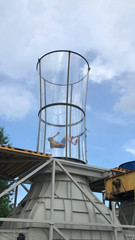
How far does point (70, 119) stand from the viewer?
1580cm

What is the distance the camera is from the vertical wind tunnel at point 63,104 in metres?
15.2

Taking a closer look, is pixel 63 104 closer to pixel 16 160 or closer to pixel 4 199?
pixel 16 160

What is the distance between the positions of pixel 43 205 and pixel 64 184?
2004 mm

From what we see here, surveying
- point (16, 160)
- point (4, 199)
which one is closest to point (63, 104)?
point (16, 160)

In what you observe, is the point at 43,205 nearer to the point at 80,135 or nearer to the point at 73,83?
the point at 80,135

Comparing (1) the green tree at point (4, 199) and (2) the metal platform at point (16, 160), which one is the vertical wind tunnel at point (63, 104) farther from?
(1) the green tree at point (4, 199)

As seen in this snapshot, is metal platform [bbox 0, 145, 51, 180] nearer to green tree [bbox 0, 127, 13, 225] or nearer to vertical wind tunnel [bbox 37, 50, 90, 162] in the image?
vertical wind tunnel [bbox 37, 50, 90, 162]

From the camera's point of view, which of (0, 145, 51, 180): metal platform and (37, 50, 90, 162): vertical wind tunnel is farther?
(37, 50, 90, 162): vertical wind tunnel

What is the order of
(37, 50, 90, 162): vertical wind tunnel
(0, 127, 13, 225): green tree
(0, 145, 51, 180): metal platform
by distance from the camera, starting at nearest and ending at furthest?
A: (0, 145, 51, 180): metal platform → (37, 50, 90, 162): vertical wind tunnel → (0, 127, 13, 225): green tree

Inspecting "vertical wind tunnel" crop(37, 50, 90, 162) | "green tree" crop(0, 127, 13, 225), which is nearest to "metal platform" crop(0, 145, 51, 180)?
"vertical wind tunnel" crop(37, 50, 90, 162)

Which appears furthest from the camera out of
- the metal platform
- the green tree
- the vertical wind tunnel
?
the green tree

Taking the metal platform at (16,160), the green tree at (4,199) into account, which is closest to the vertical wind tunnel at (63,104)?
the metal platform at (16,160)

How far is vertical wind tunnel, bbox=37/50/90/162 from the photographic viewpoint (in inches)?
597

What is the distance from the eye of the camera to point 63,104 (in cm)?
1595
